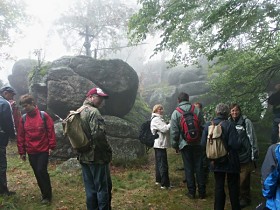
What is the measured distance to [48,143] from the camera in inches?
242

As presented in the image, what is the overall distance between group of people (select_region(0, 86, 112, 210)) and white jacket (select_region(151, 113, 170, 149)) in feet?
7.97

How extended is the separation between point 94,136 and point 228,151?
261 cm

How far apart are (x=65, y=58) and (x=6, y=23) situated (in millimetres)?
14834

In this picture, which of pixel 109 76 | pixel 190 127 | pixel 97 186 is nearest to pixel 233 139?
pixel 190 127

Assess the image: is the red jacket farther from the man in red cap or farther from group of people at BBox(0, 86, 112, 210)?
the man in red cap

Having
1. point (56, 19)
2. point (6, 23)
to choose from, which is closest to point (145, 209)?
point (56, 19)

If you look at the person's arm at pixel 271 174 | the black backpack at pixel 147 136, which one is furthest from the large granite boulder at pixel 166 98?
the person's arm at pixel 271 174

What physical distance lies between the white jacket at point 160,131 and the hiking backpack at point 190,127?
854mm

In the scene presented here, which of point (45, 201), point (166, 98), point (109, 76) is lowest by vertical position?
point (45, 201)

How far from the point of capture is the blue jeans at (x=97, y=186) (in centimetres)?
466

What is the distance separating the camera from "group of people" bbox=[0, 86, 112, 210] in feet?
15.3

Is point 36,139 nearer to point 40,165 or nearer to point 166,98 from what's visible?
point 40,165

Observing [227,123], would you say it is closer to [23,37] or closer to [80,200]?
[80,200]

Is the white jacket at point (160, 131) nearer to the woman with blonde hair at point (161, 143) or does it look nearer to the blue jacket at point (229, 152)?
the woman with blonde hair at point (161, 143)
